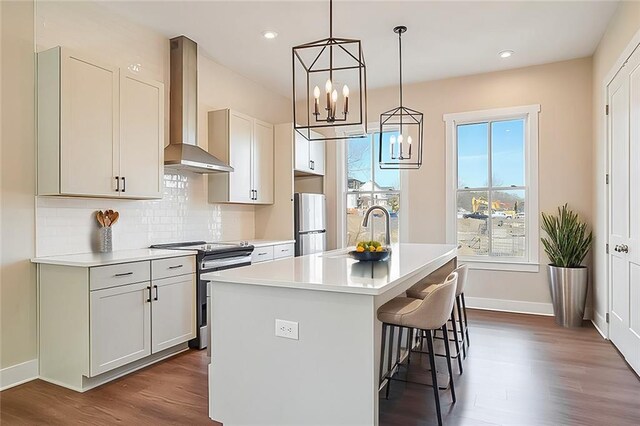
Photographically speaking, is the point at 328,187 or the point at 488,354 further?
the point at 328,187

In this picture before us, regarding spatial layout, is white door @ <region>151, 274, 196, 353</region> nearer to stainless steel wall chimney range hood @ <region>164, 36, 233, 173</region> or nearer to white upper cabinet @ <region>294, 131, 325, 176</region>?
stainless steel wall chimney range hood @ <region>164, 36, 233, 173</region>

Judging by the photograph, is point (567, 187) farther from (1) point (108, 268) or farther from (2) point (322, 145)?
(1) point (108, 268)

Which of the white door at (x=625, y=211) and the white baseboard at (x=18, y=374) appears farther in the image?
the white door at (x=625, y=211)

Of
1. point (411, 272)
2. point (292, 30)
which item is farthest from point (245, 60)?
point (411, 272)

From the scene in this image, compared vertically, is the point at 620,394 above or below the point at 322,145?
below

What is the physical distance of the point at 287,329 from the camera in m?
2.07

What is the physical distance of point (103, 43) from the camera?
359 cm

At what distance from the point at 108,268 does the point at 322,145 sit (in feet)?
12.9

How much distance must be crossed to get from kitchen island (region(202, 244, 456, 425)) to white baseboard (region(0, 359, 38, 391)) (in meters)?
1.74

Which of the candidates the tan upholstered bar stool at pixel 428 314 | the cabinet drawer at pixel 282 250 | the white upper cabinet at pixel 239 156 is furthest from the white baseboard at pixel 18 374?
the tan upholstered bar stool at pixel 428 314

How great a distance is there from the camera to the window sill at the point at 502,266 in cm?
504

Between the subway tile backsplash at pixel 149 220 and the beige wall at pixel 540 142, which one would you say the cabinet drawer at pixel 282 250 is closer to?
the subway tile backsplash at pixel 149 220

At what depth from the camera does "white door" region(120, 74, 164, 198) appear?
11.3ft

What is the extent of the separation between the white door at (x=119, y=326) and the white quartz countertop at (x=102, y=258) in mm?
206
